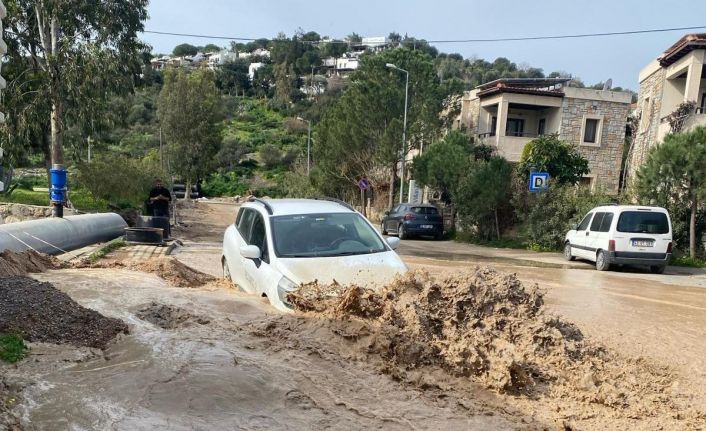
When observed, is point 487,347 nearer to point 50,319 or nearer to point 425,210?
point 50,319

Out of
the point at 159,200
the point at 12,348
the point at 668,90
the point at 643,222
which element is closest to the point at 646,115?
the point at 668,90

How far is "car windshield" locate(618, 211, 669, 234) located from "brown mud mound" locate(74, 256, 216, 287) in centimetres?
1024

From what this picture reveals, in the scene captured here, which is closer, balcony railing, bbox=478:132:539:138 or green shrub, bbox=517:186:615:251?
green shrub, bbox=517:186:615:251

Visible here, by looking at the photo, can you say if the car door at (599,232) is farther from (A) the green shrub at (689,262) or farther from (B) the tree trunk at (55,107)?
(B) the tree trunk at (55,107)

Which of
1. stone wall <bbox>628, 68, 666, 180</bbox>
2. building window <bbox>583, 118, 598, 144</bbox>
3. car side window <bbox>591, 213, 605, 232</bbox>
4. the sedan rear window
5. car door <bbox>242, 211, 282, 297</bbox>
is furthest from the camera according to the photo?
building window <bbox>583, 118, 598, 144</bbox>

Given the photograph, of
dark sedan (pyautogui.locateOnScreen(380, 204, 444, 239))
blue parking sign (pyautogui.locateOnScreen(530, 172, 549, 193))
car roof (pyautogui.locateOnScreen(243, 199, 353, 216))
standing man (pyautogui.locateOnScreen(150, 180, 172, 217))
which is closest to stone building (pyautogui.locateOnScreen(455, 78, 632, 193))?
dark sedan (pyautogui.locateOnScreen(380, 204, 444, 239))

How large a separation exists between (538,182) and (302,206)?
1390cm

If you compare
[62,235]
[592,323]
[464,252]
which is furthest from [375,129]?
[592,323]

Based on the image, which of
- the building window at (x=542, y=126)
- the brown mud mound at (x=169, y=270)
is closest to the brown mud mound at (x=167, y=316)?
the brown mud mound at (x=169, y=270)

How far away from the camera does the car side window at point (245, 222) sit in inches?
305

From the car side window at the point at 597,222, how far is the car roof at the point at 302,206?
9457 millimetres

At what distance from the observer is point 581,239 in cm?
1550

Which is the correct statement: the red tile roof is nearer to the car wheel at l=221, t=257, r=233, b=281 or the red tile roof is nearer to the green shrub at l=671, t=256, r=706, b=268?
the green shrub at l=671, t=256, r=706, b=268

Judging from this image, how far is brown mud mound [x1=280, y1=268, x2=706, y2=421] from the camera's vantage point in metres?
4.28
